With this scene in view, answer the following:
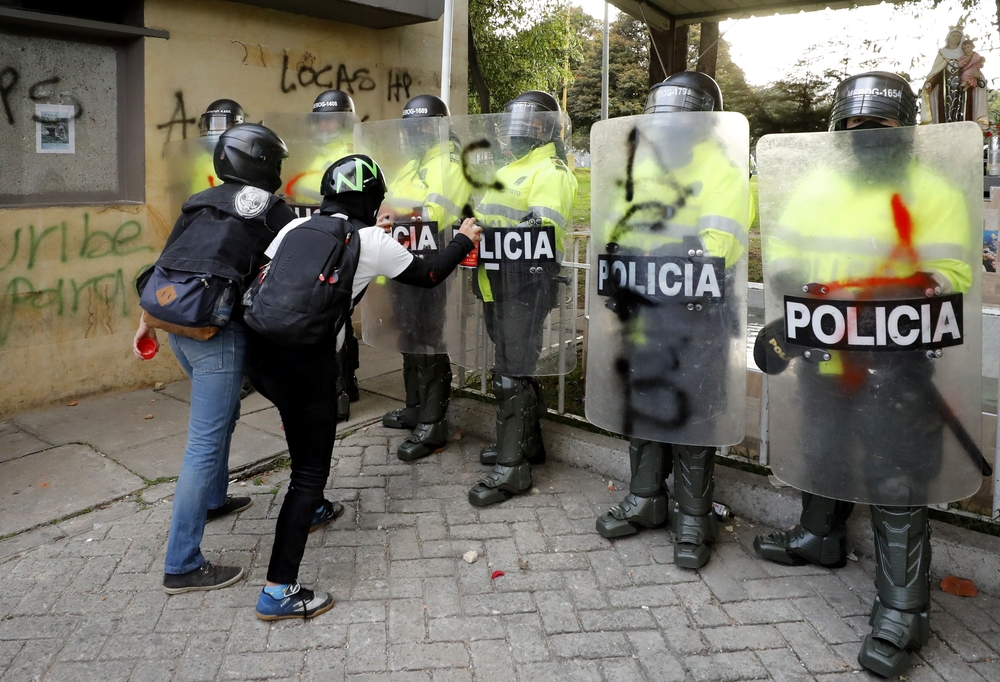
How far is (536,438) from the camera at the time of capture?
4.31 meters

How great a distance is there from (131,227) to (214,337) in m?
3.26

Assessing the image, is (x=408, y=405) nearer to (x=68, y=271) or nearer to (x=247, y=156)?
(x=247, y=156)

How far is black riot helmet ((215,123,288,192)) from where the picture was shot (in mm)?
3299

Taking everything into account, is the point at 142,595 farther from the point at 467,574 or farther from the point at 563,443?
the point at 563,443

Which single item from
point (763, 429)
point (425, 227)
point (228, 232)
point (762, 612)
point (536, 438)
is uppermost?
point (425, 227)

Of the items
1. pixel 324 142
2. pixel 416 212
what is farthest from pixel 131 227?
pixel 416 212

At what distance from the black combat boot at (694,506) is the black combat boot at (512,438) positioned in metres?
0.90

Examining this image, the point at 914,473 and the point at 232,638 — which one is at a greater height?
the point at 914,473

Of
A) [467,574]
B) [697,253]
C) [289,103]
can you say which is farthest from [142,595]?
[289,103]

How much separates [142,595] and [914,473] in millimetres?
2915

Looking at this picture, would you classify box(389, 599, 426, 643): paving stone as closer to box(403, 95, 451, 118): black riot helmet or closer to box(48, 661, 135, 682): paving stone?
box(48, 661, 135, 682): paving stone

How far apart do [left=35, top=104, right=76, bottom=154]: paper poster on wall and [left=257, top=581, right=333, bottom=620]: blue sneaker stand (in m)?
4.11

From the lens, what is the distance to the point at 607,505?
159 inches

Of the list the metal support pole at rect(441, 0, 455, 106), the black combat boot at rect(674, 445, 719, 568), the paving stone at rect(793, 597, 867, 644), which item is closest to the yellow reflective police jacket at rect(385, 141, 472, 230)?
the metal support pole at rect(441, 0, 455, 106)
